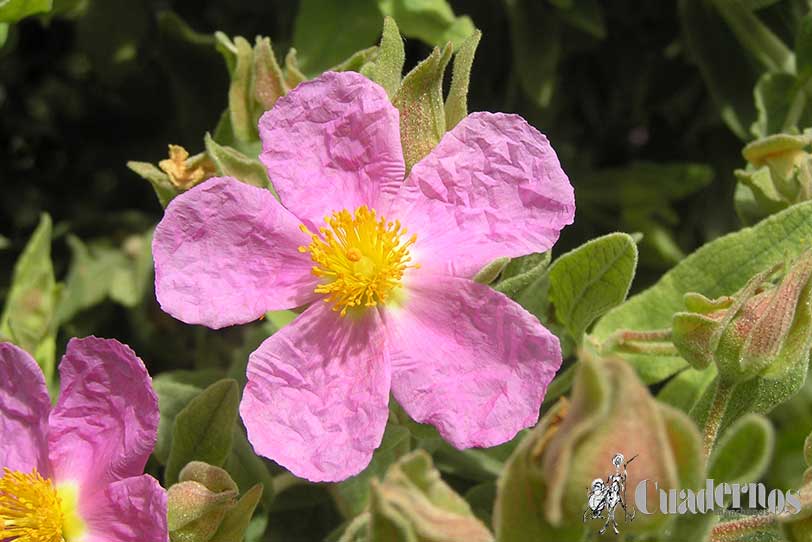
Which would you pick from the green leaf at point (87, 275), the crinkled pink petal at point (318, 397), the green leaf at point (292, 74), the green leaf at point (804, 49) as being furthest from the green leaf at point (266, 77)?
the green leaf at point (804, 49)

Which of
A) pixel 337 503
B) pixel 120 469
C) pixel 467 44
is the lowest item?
pixel 337 503

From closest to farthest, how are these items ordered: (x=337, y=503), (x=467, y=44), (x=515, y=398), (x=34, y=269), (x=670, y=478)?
(x=670, y=478) → (x=515, y=398) → (x=467, y=44) → (x=337, y=503) → (x=34, y=269)

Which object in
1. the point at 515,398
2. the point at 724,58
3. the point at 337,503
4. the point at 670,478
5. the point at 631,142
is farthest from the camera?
the point at 631,142

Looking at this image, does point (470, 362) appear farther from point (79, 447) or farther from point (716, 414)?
point (79, 447)

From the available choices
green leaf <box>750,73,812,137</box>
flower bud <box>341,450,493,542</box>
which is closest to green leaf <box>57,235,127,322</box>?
flower bud <box>341,450,493,542</box>

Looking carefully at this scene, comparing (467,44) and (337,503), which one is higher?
(467,44)

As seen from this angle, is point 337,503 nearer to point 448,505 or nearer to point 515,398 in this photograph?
point 515,398

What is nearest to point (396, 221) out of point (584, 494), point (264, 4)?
point (584, 494)
